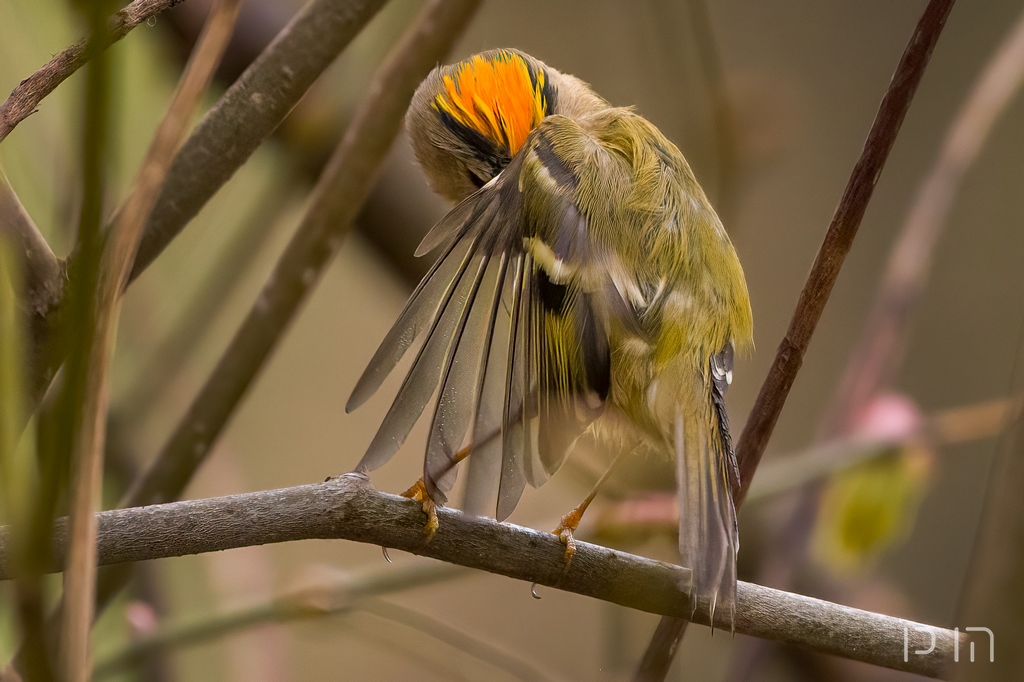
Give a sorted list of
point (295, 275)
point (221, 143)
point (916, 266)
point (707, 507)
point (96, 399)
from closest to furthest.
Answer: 1. point (96, 399)
2. point (707, 507)
3. point (221, 143)
4. point (295, 275)
5. point (916, 266)

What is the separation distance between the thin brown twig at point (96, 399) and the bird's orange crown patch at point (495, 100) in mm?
727

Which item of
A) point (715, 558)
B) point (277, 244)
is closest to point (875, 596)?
point (715, 558)

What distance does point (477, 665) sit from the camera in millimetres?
1255

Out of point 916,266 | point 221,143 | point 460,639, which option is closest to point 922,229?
point 916,266

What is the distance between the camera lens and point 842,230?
0.75m

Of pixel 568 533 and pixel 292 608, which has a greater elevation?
pixel 568 533

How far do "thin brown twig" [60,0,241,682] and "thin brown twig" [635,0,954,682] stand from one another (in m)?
0.46

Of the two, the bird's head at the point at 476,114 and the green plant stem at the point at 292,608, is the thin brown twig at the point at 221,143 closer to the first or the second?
the bird's head at the point at 476,114

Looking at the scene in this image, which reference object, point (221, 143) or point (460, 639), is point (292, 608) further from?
point (221, 143)

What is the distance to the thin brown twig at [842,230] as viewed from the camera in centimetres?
73

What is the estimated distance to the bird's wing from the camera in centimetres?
77

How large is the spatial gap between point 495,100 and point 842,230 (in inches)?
24.0

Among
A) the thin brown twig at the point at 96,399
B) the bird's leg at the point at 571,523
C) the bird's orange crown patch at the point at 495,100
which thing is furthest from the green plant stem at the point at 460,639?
the thin brown twig at the point at 96,399

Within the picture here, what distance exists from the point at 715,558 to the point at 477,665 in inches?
23.7
